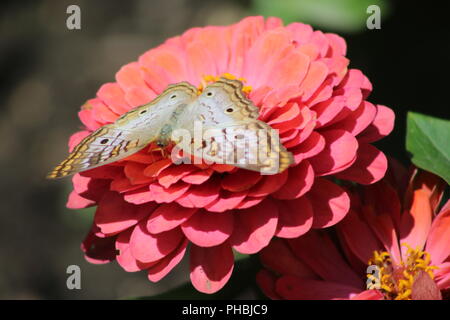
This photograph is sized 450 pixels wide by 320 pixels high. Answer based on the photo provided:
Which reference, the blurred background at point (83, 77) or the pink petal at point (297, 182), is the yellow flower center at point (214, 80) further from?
the blurred background at point (83, 77)

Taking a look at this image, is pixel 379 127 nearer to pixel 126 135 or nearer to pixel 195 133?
pixel 195 133

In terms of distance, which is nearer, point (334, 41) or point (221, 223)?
point (221, 223)

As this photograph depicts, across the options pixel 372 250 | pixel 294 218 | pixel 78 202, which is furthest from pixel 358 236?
pixel 78 202

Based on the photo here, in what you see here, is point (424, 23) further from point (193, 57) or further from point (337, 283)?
point (337, 283)

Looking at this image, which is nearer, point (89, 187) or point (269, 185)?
point (269, 185)

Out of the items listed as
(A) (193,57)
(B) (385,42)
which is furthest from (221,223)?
(B) (385,42)

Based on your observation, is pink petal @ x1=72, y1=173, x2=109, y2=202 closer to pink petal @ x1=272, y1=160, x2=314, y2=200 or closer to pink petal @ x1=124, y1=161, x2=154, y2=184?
pink petal @ x1=124, y1=161, x2=154, y2=184
